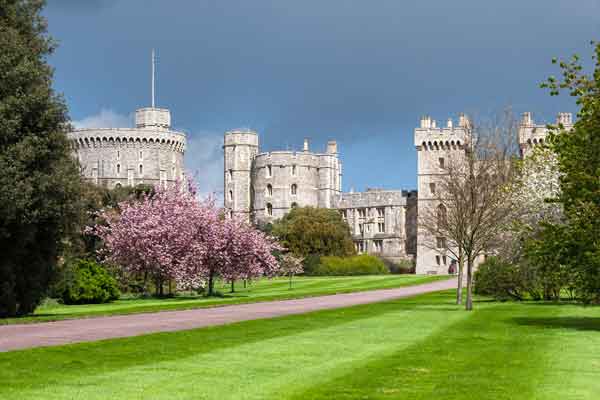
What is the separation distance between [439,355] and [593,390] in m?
4.35

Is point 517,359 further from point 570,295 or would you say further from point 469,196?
point 570,295

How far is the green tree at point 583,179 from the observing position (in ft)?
69.4

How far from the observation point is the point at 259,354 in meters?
16.5

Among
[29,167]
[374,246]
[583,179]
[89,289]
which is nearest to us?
[583,179]

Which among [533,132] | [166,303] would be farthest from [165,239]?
[533,132]

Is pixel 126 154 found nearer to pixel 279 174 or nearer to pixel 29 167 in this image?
pixel 279 174

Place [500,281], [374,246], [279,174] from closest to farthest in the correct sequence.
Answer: [500,281], [374,246], [279,174]

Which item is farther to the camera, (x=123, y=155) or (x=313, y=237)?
(x=123, y=155)

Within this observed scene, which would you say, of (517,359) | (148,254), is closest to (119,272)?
(148,254)

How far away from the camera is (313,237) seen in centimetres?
10075

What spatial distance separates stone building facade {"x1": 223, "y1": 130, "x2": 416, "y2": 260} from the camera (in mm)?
116938

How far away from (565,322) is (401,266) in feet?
273

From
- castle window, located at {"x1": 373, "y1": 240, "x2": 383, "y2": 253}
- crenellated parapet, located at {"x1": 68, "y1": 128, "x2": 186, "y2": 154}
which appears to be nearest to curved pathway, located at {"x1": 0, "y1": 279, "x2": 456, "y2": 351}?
castle window, located at {"x1": 373, "y1": 240, "x2": 383, "y2": 253}

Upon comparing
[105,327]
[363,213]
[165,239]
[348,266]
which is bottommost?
[348,266]
